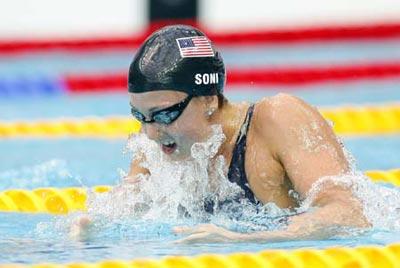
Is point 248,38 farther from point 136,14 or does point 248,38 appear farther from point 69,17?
point 69,17

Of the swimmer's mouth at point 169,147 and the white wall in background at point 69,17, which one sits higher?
→ the swimmer's mouth at point 169,147

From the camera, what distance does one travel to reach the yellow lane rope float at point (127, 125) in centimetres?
590

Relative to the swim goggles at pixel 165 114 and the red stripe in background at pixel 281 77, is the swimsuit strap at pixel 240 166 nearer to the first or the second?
the swim goggles at pixel 165 114

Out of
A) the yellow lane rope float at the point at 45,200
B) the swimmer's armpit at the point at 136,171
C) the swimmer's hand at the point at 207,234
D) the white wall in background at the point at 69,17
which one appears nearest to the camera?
the swimmer's hand at the point at 207,234

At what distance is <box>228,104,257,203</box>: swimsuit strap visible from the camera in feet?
10.6

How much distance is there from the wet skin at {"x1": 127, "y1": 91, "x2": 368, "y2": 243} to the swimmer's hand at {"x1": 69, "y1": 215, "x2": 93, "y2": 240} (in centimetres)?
30

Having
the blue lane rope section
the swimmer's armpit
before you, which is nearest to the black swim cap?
the swimmer's armpit

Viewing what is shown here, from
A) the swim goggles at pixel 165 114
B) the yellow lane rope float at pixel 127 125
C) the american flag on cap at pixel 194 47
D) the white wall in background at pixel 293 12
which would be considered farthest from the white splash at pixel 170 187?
the white wall in background at pixel 293 12

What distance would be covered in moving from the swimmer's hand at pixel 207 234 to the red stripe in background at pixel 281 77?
459 centimetres

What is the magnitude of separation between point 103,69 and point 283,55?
1509 millimetres

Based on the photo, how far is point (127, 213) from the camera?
3.43m

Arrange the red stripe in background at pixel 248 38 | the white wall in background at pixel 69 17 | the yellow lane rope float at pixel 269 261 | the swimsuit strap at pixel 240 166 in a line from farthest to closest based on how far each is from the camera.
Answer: the red stripe in background at pixel 248 38
the white wall in background at pixel 69 17
the swimsuit strap at pixel 240 166
the yellow lane rope float at pixel 269 261

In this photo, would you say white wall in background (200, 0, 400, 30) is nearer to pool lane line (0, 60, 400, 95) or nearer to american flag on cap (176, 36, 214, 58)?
pool lane line (0, 60, 400, 95)

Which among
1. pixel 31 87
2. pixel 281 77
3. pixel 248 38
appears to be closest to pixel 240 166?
pixel 281 77
